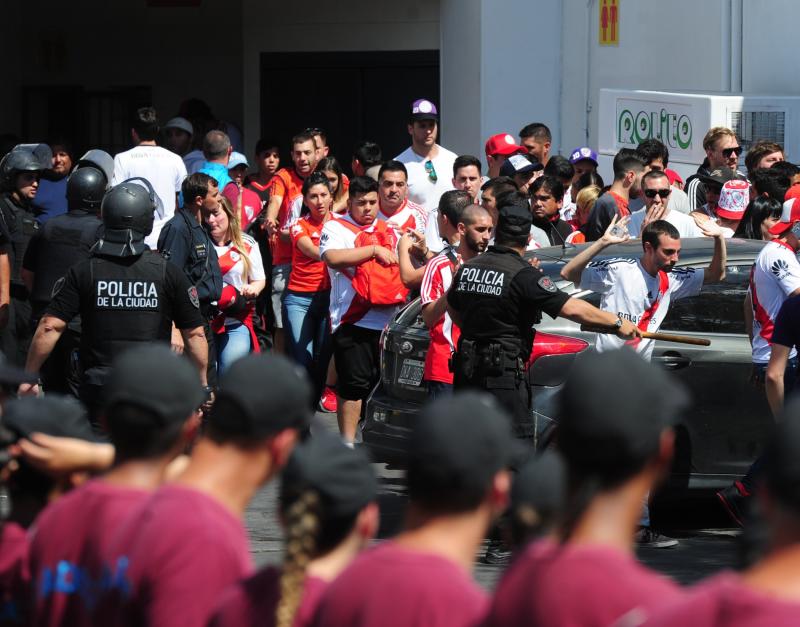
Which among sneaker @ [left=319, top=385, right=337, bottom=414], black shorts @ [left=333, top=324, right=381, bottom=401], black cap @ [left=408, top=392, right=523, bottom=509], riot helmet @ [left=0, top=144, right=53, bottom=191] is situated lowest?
sneaker @ [left=319, top=385, right=337, bottom=414]

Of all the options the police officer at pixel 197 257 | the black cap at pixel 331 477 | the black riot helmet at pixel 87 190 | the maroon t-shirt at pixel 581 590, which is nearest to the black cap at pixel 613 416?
the maroon t-shirt at pixel 581 590

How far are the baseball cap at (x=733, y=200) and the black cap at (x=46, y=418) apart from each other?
7.02 meters

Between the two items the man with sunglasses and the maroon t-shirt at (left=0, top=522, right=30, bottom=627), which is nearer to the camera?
the maroon t-shirt at (left=0, top=522, right=30, bottom=627)

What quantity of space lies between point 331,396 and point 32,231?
2.76 metres

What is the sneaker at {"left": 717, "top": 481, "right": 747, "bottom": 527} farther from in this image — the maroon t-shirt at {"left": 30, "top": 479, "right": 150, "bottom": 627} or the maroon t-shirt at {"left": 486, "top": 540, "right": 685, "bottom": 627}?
the maroon t-shirt at {"left": 486, "top": 540, "right": 685, "bottom": 627}

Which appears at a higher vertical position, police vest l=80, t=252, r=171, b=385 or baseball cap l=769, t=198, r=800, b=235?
baseball cap l=769, t=198, r=800, b=235

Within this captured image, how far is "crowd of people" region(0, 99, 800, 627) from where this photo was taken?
8.38 feet

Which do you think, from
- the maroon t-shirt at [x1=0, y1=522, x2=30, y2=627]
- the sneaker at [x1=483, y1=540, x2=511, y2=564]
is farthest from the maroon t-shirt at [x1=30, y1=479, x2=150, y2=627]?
the sneaker at [x1=483, y1=540, x2=511, y2=564]

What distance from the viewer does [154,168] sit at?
35.0 ft

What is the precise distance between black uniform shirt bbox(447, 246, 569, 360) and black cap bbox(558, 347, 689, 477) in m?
4.39

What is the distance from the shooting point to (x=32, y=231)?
31.3 ft

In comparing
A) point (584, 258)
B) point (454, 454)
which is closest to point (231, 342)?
point (584, 258)

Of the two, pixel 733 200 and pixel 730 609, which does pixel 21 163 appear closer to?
pixel 733 200

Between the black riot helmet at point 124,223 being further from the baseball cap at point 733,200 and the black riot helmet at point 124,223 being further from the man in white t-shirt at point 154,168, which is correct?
the baseball cap at point 733,200
